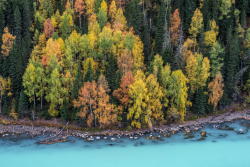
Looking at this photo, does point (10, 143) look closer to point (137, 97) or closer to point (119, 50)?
point (137, 97)

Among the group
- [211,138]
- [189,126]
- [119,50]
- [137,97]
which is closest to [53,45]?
[119,50]

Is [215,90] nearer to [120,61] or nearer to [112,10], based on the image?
[120,61]

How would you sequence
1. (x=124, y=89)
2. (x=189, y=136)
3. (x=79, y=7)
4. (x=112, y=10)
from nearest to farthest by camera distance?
1. (x=189, y=136)
2. (x=124, y=89)
3. (x=112, y=10)
4. (x=79, y=7)

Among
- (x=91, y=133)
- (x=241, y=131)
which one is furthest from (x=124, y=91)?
(x=241, y=131)

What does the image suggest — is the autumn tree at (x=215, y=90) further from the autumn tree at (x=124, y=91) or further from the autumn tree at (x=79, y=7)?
the autumn tree at (x=79, y=7)

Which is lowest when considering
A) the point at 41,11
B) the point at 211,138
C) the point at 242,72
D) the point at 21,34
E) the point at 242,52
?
the point at 211,138

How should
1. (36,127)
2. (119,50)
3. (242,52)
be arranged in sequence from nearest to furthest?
(36,127), (119,50), (242,52)

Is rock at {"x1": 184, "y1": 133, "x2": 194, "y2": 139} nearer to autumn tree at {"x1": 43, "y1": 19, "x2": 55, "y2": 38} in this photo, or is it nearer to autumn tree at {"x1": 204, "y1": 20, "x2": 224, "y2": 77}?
autumn tree at {"x1": 204, "y1": 20, "x2": 224, "y2": 77}
